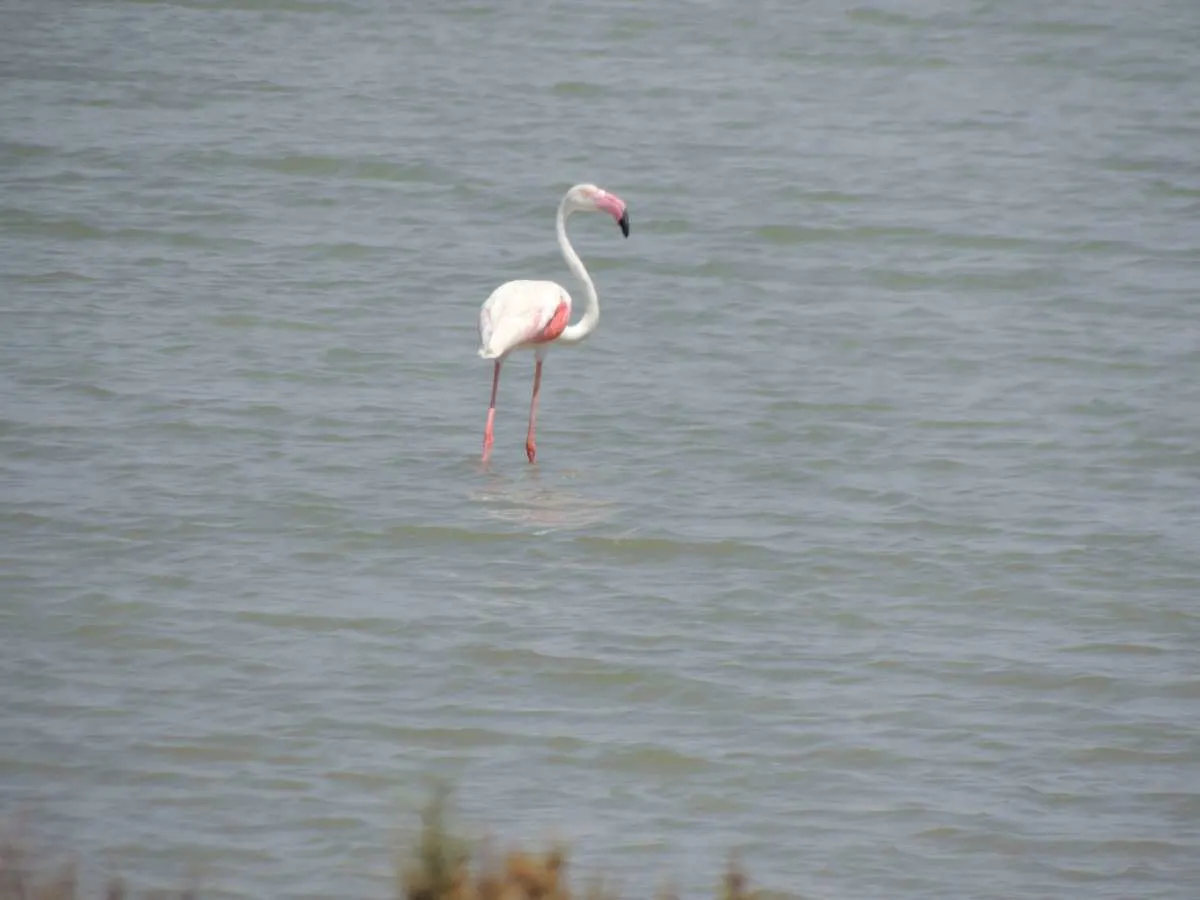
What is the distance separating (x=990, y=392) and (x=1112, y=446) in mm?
949

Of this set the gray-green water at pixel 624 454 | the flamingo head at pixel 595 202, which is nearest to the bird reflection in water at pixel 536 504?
the gray-green water at pixel 624 454

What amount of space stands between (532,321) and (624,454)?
0.85 metres

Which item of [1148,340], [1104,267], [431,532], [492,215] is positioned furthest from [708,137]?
[431,532]

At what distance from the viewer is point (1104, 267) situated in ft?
41.4

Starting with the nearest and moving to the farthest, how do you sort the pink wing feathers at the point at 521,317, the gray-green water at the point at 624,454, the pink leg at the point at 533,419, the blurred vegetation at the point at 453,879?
1. the blurred vegetation at the point at 453,879
2. the gray-green water at the point at 624,454
3. the pink leg at the point at 533,419
4. the pink wing feathers at the point at 521,317

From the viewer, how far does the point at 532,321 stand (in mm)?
9930

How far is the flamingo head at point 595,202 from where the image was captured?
1047 centimetres

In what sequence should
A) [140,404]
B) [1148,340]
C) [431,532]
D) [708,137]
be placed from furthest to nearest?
[708,137], [1148,340], [140,404], [431,532]

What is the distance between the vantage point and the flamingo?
9727 millimetres

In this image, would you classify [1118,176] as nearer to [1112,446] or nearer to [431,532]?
[1112,446]

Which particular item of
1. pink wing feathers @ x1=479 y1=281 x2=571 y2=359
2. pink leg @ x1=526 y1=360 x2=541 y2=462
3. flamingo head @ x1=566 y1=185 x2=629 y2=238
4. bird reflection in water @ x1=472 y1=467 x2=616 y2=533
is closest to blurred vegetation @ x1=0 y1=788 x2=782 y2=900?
bird reflection in water @ x1=472 y1=467 x2=616 y2=533

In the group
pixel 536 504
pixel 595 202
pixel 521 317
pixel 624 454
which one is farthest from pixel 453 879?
pixel 595 202

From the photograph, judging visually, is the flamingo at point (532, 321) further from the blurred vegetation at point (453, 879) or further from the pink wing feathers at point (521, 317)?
the blurred vegetation at point (453, 879)

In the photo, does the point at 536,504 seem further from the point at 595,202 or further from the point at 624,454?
the point at 595,202
